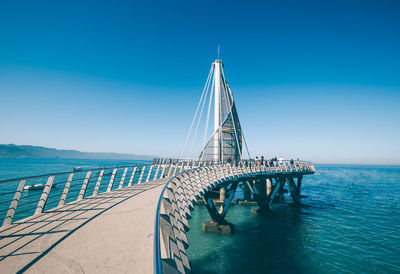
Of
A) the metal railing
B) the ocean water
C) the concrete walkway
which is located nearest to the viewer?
the concrete walkway

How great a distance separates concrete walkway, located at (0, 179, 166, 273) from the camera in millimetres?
2997

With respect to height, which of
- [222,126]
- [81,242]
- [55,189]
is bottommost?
[81,242]

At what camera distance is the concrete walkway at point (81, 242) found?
300 centimetres

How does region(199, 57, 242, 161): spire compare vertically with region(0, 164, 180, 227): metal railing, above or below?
above

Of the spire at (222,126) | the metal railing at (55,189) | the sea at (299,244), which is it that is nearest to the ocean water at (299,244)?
the sea at (299,244)

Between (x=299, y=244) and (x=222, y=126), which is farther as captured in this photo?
(x=222, y=126)

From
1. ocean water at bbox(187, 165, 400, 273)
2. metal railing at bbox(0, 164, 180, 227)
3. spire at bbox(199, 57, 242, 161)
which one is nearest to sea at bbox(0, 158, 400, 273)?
ocean water at bbox(187, 165, 400, 273)

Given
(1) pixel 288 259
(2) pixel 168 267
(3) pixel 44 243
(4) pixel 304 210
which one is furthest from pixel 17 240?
(4) pixel 304 210

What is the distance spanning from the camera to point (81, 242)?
3828mm

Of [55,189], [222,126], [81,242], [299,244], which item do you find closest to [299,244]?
[299,244]

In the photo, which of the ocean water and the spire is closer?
the ocean water

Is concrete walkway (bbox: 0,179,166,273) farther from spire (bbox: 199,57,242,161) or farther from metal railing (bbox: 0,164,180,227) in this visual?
spire (bbox: 199,57,242,161)

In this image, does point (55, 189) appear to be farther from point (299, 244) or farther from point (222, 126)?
point (222, 126)

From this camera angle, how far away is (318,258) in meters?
11.5
